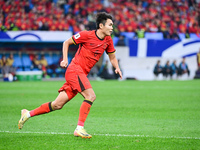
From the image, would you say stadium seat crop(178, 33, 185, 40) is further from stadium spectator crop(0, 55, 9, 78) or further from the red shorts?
the red shorts

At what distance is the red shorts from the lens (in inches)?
232

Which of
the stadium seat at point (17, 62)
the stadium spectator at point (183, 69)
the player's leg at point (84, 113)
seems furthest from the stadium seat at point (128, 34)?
the player's leg at point (84, 113)

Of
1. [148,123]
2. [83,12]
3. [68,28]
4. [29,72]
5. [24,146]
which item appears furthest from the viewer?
[83,12]

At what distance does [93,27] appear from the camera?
1054 inches

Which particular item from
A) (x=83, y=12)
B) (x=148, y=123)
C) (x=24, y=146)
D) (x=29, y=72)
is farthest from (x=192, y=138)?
(x=83, y=12)

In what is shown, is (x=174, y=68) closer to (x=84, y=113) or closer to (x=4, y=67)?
(x=4, y=67)

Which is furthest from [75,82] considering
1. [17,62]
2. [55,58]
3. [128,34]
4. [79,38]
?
[128,34]

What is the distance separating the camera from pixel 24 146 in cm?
514

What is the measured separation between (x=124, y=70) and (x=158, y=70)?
278 cm

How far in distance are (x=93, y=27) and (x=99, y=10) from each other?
9.14 ft

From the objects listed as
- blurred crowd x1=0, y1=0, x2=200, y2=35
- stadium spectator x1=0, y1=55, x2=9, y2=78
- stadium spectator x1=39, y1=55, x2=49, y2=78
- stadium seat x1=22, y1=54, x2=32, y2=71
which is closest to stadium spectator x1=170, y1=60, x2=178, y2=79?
blurred crowd x1=0, y1=0, x2=200, y2=35

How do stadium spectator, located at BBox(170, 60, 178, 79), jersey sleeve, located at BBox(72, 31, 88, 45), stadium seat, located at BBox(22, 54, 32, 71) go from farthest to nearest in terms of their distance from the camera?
stadium spectator, located at BBox(170, 60, 178, 79) → stadium seat, located at BBox(22, 54, 32, 71) → jersey sleeve, located at BBox(72, 31, 88, 45)

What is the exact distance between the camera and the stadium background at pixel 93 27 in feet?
82.6

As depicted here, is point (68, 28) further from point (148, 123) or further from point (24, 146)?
point (24, 146)
